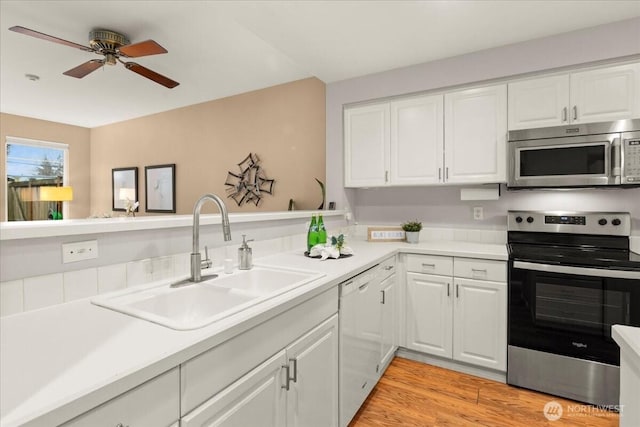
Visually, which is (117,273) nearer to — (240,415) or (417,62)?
(240,415)

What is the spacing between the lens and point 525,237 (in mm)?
2500

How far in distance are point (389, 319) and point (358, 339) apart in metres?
0.58

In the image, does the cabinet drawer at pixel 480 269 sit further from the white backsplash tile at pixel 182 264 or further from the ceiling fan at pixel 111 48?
the ceiling fan at pixel 111 48

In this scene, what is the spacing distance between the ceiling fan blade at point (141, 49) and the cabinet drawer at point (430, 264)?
2.43 meters

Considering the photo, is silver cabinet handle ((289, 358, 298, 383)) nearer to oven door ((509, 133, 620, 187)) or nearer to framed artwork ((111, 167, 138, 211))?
oven door ((509, 133, 620, 187))

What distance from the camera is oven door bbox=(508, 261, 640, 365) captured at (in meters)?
1.83

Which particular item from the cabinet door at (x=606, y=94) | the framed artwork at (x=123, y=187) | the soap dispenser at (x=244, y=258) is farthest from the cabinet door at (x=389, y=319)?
the framed artwork at (x=123, y=187)

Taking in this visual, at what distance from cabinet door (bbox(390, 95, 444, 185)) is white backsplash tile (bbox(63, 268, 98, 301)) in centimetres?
223

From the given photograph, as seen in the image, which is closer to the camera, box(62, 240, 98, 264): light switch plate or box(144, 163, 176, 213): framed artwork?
box(62, 240, 98, 264): light switch plate

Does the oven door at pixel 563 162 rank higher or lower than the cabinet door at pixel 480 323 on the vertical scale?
higher

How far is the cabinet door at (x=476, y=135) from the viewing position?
2406 mm

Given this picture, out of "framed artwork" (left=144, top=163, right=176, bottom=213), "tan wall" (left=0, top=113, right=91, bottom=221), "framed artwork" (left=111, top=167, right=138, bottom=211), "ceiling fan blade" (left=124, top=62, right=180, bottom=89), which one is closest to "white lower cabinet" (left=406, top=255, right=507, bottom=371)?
"ceiling fan blade" (left=124, top=62, right=180, bottom=89)

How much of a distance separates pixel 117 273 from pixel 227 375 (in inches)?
26.5

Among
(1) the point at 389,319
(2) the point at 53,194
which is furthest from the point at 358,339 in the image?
(2) the point at 53,194
